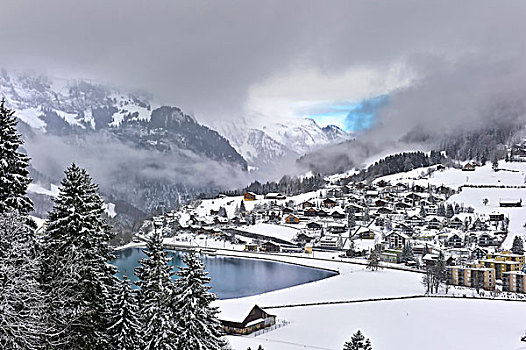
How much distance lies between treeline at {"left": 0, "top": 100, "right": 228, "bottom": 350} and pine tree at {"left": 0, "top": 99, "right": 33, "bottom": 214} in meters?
0.01

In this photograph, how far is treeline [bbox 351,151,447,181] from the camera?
89.8 m

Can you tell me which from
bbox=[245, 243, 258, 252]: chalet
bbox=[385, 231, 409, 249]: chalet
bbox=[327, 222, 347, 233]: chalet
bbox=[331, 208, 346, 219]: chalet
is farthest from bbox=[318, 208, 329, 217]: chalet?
bbox=[385, 231, 409, 249]: chalet

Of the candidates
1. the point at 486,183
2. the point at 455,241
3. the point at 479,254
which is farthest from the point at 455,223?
the point at 486,183

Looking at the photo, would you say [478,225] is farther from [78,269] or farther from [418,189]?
[78,269]

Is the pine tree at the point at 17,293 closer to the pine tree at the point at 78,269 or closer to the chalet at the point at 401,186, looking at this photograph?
the pine tree at the point at 78,269

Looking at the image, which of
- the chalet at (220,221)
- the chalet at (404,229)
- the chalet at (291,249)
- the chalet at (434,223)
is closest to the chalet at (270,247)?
the chalet at (291,249)

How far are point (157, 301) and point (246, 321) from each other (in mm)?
13315

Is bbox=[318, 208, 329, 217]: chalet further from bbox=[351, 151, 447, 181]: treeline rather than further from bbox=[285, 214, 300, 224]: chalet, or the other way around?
bbox=[351, 151, 447, 181]: treeline

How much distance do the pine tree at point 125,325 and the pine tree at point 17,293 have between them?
152 cm

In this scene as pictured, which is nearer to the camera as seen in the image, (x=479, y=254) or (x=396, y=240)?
(x=479, y=254)

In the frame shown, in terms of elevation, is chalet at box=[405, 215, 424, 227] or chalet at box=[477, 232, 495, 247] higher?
chalet at box=[405, 215, 424, 227]

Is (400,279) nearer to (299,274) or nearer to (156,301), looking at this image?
(299,274)

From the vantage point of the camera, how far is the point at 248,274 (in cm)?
3853

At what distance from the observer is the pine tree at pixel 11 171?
7.48 m
